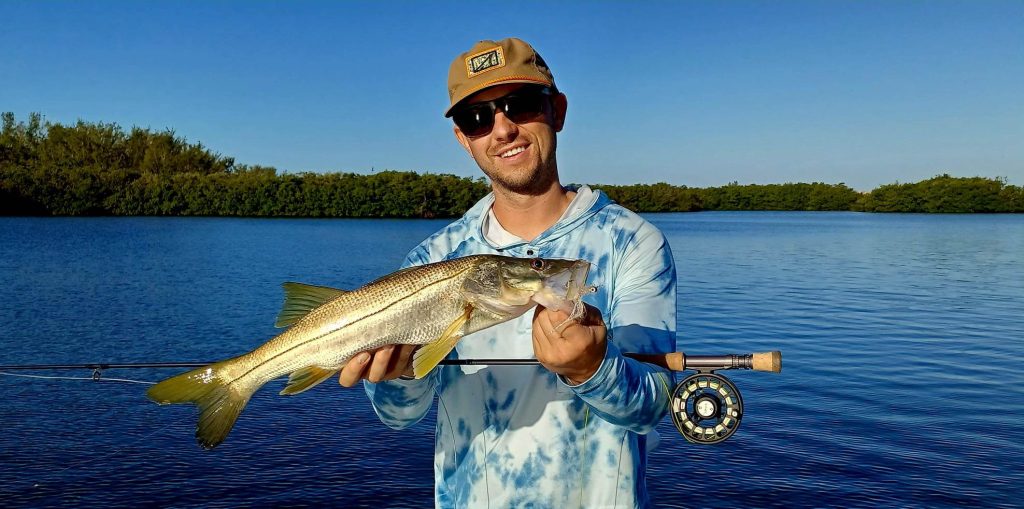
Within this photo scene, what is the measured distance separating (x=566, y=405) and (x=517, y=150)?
108 centimetres

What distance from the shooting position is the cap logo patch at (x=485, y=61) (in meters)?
3.31

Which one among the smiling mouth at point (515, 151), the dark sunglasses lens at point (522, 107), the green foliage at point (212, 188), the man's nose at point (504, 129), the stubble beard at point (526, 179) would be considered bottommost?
the stubble beard at point (526, 179)

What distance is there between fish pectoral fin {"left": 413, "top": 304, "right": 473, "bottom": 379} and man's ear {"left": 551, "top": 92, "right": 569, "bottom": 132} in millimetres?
1017

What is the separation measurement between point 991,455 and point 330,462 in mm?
8132

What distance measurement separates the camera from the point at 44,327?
17688mm

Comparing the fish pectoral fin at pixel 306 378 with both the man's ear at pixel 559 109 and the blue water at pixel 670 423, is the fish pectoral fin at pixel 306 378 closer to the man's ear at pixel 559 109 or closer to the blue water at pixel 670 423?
the man's ear at pixel 559 109

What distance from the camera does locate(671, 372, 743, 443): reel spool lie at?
3961 mm

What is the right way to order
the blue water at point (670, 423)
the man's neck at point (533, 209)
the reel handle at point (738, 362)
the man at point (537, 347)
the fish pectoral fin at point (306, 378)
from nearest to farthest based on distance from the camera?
the man at point (537, 347) → the fish pectoral fin at point (306, 378) → the man's neck at point (533, 209) → the reel handle at point (738, 362) → the blue water at point (670, 423)

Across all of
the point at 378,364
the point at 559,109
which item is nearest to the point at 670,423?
the point at 559,109

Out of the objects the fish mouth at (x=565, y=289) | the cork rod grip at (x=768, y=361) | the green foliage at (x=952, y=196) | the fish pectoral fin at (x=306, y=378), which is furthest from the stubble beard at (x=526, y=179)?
the green foliage at (x=952, y=196)

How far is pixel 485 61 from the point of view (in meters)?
3.34

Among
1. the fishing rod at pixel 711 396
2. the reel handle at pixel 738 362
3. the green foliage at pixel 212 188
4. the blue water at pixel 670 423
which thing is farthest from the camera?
the green foliage at pixel 212 188

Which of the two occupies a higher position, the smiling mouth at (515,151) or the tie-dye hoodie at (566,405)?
the smiling mouth at (515,151)

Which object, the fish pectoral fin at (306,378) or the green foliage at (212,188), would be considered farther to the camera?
the green foliage at (212,188)
